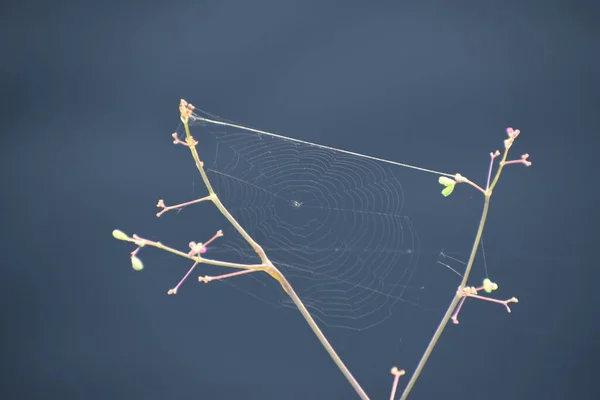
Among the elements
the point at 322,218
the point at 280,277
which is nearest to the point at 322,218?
the point at 322,218

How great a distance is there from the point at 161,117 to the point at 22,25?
0.52 metres

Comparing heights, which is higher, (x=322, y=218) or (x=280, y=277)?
(x=322, y=218)

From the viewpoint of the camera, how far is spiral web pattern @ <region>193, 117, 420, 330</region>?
1.35 meters

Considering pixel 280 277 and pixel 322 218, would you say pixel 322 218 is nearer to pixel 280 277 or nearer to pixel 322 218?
pixel 322 218

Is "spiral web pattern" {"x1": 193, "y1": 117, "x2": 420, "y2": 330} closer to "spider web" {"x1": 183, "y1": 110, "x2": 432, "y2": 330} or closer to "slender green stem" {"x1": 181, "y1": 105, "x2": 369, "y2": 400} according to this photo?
"spider web" {"x1": 183, "y1": 110, "x2": 432, "y2": 330}

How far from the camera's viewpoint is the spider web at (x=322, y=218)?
1.35 meters

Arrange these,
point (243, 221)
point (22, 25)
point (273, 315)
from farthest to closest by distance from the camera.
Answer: point (273, 315), point (22, 25), point (243, 221)

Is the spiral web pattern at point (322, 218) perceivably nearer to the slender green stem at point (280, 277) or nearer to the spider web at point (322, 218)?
the spider web at point (322, 218)

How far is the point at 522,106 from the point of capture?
194cm

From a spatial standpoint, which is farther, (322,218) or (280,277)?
(322,218)

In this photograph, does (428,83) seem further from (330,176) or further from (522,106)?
(330,176)

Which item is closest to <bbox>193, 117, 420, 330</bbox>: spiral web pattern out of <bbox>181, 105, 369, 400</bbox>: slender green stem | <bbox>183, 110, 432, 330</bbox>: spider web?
<bbox>183, 110, 432, 330</bbox>: spider web

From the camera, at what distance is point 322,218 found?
157cm

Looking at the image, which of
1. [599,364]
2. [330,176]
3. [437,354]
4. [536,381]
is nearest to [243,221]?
[330,176]
